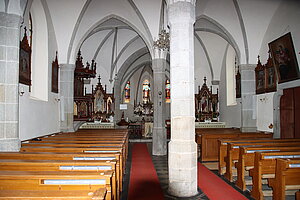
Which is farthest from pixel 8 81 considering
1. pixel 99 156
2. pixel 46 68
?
pixel 46 68

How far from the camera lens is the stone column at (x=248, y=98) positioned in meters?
11.5

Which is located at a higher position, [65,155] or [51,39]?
[51,39]

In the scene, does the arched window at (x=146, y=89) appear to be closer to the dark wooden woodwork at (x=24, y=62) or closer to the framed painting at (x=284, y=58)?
the framed painting at (x=284, y=58)

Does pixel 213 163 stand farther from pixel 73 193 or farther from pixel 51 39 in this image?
pixel 51 39

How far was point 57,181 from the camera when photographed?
3.14m

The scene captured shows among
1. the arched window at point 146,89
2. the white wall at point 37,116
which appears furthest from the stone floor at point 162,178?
the arched window at point 146,89

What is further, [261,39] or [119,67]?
[119,67]

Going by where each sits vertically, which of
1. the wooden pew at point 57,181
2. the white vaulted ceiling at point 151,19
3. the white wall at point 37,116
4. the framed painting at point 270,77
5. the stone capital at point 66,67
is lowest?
the wooden pew at point 57,181

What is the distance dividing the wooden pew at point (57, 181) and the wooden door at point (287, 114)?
8448 millimetres

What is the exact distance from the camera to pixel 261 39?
1138 centimetres

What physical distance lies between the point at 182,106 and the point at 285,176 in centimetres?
229

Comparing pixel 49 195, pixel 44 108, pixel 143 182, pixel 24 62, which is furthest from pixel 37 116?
pixel 49 195

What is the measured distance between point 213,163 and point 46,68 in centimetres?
716

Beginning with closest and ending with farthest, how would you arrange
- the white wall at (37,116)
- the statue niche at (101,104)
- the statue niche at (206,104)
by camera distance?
the white wall at (37,116) → the statue niche at (101,104) → the statue niche at (206,104)
